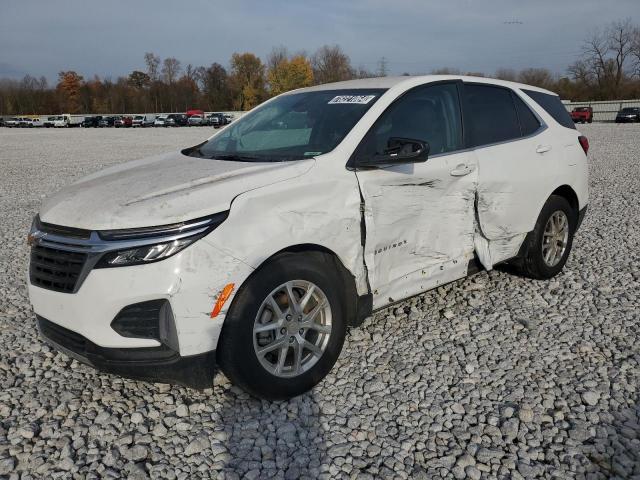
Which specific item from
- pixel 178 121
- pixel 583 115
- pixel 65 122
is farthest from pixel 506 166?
pixel 65 122

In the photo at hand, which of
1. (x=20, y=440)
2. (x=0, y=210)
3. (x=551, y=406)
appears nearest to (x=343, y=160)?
(x=551, y=406)

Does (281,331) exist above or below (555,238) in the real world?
below

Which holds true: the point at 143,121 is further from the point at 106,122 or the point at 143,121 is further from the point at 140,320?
the point at 140,320

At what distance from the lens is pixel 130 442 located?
9.37 ft

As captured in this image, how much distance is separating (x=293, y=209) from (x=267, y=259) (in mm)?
333

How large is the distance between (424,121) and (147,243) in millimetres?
2236

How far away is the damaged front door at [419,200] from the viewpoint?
3480mm

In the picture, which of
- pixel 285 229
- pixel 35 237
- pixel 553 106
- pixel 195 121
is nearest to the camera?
pixel 285 229

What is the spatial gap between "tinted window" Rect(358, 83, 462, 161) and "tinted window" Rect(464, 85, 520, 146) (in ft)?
0.61

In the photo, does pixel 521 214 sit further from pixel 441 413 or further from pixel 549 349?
pixel 441 413

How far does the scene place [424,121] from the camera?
396 centimetres

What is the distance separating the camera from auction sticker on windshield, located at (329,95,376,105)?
3781 millimetres

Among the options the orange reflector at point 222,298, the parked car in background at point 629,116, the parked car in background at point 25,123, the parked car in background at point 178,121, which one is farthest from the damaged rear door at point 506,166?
the parked car in background at point 25,123

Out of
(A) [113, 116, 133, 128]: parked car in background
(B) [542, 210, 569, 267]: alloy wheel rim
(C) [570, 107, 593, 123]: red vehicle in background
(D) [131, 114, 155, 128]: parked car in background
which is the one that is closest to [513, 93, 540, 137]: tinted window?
(B) [542, 210, 569, 267]: alloy wheel rim
